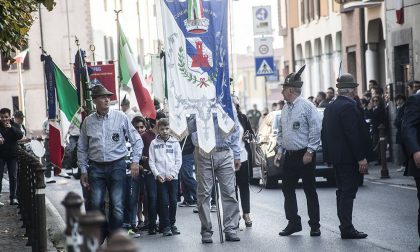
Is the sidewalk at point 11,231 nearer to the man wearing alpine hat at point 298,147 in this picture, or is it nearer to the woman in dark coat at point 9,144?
the woman in dark coat at point 9,144

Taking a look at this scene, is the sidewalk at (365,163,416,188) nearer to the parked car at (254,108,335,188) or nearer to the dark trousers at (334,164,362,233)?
the parked car at (254,108,335,188)

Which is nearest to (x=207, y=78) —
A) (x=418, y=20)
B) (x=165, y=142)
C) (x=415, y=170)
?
(x=165, y=142)

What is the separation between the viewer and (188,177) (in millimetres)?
18453

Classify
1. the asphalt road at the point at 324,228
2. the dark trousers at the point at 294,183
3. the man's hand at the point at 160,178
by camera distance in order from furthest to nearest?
the man's hand at the point at 160,178
the dark trousers at the point at 294,183
the asphalt road at the point at 324,228

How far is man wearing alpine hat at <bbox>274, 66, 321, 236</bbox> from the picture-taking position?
13328 mm

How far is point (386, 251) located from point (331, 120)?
81.3 inches

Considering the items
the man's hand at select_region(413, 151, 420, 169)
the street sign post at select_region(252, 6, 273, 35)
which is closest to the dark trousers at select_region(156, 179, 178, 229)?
the man's hand at select_region(413, 151, 420, 169)

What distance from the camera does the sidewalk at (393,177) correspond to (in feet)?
70.5

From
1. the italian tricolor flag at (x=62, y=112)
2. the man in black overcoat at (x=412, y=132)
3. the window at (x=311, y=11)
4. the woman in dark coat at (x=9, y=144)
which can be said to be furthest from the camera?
the window at (x=311, y=11)

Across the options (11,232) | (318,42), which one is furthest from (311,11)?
(11,232)

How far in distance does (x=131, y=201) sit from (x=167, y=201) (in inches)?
21.0

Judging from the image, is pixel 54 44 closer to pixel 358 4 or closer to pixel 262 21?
pixel 358 4

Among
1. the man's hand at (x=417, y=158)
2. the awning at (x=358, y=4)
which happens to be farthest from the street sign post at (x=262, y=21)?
the man's hand at (x=417, y=158)

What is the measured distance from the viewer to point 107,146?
12523mm
